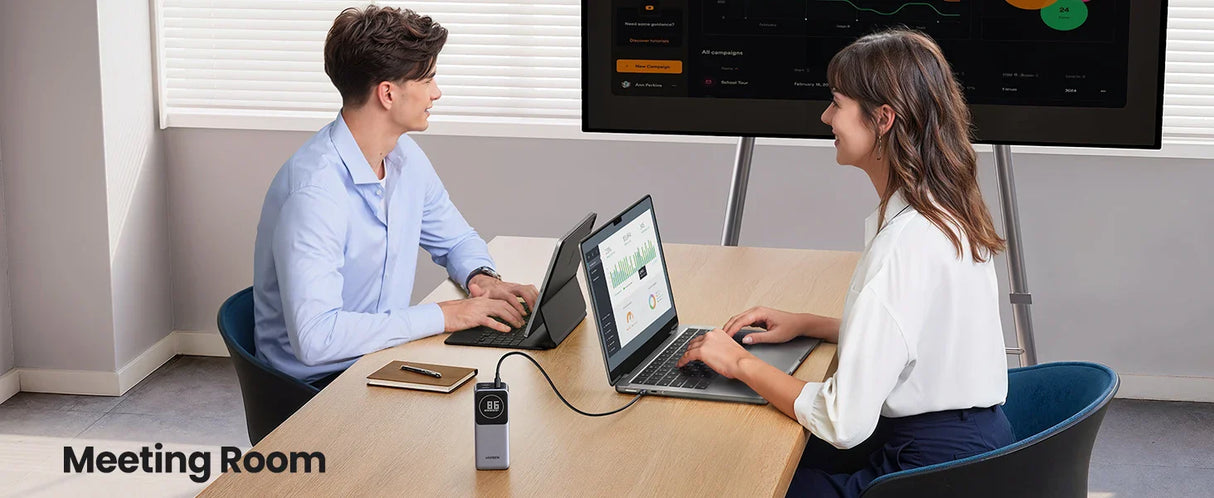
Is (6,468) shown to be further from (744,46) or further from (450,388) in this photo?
(744,46)

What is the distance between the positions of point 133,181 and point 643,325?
104 inches

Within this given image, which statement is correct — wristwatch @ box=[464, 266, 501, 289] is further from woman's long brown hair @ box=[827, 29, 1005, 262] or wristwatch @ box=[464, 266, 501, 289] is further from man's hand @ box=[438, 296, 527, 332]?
woman's long brown hair @ box=[827, 29, 1005, 262]

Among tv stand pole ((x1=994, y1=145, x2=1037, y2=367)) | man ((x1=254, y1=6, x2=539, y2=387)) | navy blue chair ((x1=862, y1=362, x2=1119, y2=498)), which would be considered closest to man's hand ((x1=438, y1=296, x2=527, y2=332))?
man ((x1=254, y1=6, x2=539, y2=387))

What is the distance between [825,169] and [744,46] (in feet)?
3.39

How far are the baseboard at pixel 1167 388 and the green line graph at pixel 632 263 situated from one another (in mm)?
2568

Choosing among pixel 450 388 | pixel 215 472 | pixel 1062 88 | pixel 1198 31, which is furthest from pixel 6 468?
pixel 1198 31

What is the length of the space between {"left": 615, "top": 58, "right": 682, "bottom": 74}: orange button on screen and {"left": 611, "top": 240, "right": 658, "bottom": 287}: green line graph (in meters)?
1.10

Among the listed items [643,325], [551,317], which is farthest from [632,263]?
[551,317]

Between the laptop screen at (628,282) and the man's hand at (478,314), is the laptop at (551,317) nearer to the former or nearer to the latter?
the man's hand at (478,314)

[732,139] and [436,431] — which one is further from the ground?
[732,139]

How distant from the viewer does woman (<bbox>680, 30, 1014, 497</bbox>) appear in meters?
2.03

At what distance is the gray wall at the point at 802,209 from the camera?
14.0 ft

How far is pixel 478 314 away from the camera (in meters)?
2.61

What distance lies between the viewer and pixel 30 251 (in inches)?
169
